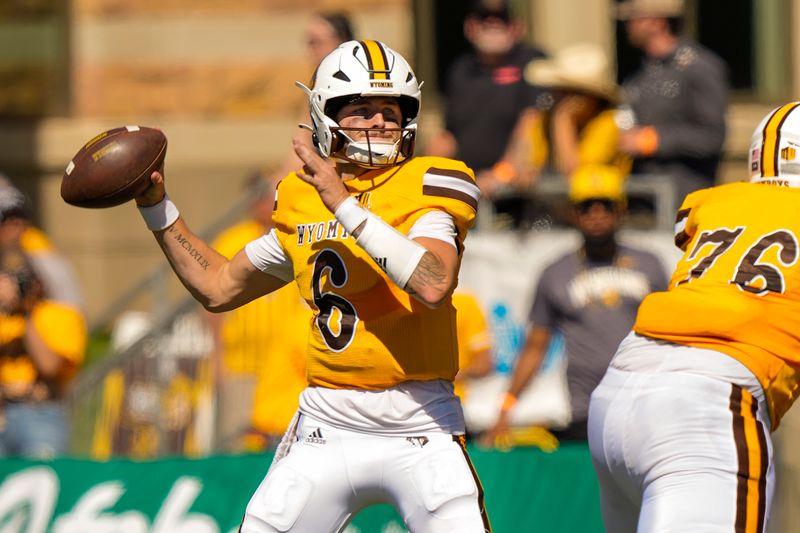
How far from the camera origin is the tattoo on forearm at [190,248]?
5.33m

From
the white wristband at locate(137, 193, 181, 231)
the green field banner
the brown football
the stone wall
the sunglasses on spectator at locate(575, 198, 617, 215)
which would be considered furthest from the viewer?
the stone wall

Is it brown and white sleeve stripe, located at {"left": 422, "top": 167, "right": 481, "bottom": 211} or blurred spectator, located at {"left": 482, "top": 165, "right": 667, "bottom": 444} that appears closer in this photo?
brown and white sleeve stripe, located at {"left": 422, "top": 167, "right": 481, "bottom": 211}

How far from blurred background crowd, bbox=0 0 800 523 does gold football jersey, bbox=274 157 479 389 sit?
2.77 meters

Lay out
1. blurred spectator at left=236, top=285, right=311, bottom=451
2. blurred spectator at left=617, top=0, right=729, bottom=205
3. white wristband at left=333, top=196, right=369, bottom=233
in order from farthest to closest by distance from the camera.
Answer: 1. blurred spectator at left=617, top=0, right=729, bottom=205
2. blurred spectator at left=236, top=285, right=311, bottom=451
3. white wristband at left=333, top=196, right=369, bottom=233

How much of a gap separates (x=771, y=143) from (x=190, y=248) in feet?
6.17

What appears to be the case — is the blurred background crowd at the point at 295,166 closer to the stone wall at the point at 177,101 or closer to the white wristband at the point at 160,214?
the stone wall at the point at 177,101

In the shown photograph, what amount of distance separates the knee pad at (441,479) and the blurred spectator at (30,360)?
4330 mm

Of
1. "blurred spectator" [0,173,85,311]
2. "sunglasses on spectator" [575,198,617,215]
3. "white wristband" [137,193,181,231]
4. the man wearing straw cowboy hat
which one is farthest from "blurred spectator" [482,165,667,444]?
"white wristband" [137,193,181,231]

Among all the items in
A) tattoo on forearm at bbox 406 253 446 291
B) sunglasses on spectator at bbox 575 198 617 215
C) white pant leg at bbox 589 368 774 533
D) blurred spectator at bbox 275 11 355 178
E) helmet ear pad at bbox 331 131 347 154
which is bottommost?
white pant leg at bbox 589 368 774 533

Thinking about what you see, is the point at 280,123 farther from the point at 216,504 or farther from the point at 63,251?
the point at 216,504

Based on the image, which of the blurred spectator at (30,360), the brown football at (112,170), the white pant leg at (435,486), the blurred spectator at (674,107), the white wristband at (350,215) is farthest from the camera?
the blurred spectator at (674,107)

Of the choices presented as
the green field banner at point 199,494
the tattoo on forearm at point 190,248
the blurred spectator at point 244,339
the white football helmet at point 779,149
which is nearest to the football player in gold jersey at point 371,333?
the tattoo on forearm at point 190,248

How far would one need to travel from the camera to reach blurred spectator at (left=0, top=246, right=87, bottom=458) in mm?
8727

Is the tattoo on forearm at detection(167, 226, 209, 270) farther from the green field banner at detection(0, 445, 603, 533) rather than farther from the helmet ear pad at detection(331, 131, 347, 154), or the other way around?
the green field banner at detection(0, 445, 603, 533)
